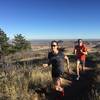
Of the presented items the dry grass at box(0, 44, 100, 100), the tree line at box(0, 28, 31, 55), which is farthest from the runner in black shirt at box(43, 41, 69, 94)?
the tree line at box(0, 28, 31, 55)

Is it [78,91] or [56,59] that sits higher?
[56,59]

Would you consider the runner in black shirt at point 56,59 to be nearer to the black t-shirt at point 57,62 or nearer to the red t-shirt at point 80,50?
the black t-shirt at point 57,62

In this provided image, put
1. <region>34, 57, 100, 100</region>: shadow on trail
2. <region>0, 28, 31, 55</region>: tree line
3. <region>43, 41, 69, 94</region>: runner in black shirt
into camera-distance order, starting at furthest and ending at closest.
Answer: <region>0, 28, 31, 55</region>: tree line < <region>34, 57, 100, 100</region>: shadow on trail < <region>43, 41, 69, 94</region>: runner in black shirt

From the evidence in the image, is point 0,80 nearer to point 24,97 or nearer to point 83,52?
point 24,97

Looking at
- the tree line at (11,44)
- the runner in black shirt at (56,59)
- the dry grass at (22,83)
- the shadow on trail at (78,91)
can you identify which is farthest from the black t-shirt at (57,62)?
the tree line at (11,44)

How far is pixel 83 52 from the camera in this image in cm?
1338

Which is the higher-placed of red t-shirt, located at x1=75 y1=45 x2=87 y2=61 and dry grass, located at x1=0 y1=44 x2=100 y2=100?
red t-shirt, located at x1=75 y1=45 x2=87 y2=61

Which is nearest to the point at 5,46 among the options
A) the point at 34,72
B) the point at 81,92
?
the point at 34,72

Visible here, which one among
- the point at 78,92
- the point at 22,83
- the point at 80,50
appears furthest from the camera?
the point at 80,50

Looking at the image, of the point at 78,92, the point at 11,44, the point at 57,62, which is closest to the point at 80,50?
the point at 78,92

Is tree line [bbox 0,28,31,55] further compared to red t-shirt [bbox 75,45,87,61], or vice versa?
tree line [bbox 0,28,31,55]

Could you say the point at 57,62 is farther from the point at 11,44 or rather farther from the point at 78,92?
the point at 11,44

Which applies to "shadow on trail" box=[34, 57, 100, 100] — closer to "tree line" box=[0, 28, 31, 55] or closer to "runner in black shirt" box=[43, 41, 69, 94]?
"runner in black shirt" box=[43, 41, 69, 94]

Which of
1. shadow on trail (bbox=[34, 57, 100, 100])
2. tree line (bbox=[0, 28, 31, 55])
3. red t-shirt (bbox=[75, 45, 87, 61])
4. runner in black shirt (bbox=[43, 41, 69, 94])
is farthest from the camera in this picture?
tree line (bbox=[0, 28, 31, 55])
